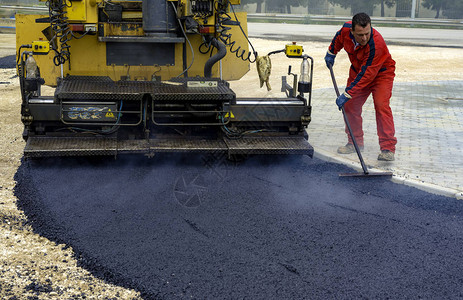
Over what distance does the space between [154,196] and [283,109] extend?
1.91 metres

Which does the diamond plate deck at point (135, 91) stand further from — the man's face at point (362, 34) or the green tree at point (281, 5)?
the green tree at point (281, 5)

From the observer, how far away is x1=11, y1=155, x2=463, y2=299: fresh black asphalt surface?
383cm

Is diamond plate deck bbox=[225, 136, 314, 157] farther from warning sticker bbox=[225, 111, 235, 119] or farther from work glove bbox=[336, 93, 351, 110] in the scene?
work glove bbox=[336, 93, 351, 110]

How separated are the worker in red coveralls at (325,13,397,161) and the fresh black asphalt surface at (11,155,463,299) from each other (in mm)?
803

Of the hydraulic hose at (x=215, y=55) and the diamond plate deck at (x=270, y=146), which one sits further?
the hydraulic hose at (x=215, y=55)

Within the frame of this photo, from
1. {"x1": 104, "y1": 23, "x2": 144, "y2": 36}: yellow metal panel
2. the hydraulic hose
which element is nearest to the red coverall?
the hydraulic hose

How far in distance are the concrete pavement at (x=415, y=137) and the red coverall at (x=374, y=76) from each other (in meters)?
0.38

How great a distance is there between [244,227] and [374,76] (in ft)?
9.16

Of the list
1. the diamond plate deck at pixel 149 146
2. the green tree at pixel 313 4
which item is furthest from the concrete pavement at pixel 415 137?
the green tree at pixel 313 4

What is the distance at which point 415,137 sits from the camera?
311 inches

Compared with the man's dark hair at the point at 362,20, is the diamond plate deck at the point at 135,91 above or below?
below

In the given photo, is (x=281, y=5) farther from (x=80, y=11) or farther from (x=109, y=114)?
(x=109, y=114)

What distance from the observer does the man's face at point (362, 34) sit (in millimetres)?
6271

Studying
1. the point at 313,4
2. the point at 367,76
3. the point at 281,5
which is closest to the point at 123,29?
the point at 367,76
